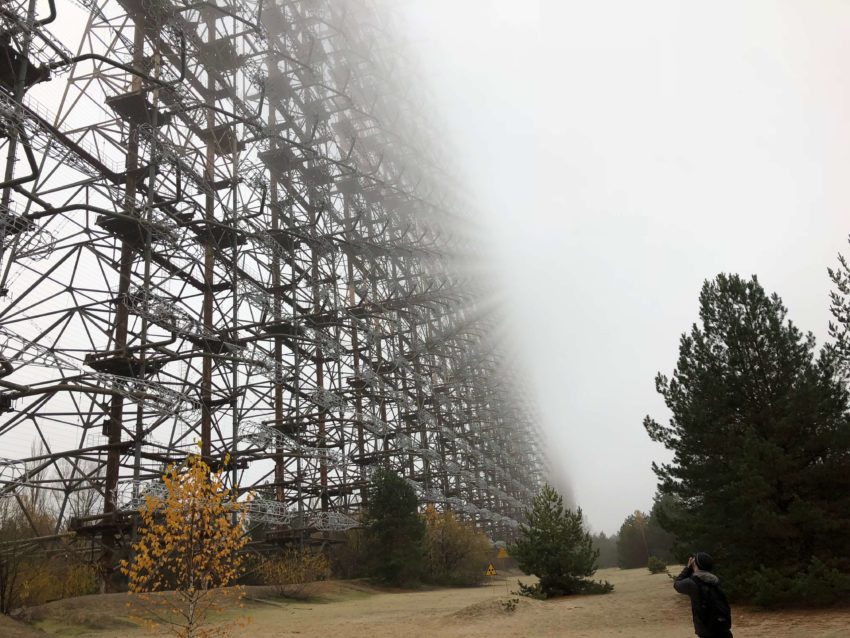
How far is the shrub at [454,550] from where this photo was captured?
1430 inches

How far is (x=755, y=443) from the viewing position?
14.8m

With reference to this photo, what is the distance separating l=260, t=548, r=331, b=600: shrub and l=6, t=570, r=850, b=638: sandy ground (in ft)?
9.23

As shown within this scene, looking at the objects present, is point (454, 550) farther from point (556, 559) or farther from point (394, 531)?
point (556, 559)

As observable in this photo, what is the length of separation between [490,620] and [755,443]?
7423mm

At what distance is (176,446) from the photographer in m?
22.4

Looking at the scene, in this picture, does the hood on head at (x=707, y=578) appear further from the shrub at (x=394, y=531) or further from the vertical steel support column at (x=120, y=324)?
the shrub at (x=394, y=531)

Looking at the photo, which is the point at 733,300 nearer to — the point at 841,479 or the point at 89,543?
the point at 841,479

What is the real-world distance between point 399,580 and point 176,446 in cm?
1284

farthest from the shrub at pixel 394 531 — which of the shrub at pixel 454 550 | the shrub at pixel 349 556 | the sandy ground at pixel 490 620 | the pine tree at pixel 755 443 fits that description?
the pine tree at pixel 755 443

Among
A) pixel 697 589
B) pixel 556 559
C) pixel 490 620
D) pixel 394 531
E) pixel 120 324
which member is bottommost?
pixel 490 620

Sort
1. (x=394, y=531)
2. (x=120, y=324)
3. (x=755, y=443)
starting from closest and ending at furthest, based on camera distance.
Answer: (x=755, y=443)
(x=120, y=324)
(x=394, y=531)

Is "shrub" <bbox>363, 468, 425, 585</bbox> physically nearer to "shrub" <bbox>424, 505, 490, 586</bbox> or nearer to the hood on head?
"shrub" <bbox>424, 505, 490, 586</bbox>

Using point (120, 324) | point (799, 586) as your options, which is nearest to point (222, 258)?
point (120, 324)

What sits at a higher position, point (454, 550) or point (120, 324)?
point (120, 324)
